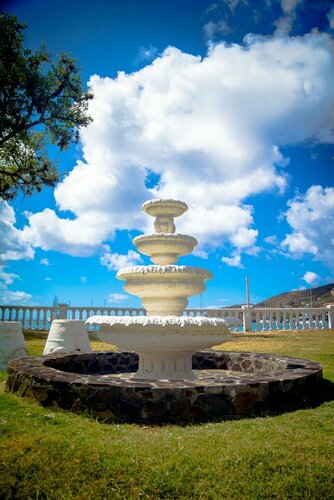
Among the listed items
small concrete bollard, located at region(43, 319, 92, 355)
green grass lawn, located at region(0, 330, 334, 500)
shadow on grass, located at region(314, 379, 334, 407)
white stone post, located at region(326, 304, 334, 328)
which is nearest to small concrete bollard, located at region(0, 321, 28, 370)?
small concrete bollard, located at region(43, 319, 92, 355)

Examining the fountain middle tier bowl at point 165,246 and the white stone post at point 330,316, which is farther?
the white stone post at point 330,316

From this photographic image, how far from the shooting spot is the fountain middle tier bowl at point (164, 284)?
19.5 feet

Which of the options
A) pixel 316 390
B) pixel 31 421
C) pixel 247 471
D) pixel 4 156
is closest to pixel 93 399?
pixel 31 421

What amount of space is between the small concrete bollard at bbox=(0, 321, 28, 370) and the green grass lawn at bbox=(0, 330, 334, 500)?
13.6 feet

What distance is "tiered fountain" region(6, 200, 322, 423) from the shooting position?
4.21m

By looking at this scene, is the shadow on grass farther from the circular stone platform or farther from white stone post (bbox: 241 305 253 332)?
white stone post (bbox: 241 305 253 332)

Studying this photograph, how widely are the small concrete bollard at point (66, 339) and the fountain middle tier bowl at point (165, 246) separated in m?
3.26

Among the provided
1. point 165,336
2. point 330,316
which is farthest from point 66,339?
point 330,316

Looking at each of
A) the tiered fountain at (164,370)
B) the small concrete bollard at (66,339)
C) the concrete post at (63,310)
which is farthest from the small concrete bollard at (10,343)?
the concrete post at (63,310)

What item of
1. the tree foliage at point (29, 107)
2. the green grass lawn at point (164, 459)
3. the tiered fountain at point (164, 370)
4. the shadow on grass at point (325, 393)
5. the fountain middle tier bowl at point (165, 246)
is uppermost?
the tree foliage at point (29, 107)

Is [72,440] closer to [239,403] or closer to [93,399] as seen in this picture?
[93,399]

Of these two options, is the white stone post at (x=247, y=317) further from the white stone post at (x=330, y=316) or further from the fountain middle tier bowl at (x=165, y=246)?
the fountain middle tier bowl at (x=165, y=246)

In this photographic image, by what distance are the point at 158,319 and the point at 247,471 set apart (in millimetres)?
2396

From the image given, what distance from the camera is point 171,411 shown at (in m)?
4.18
